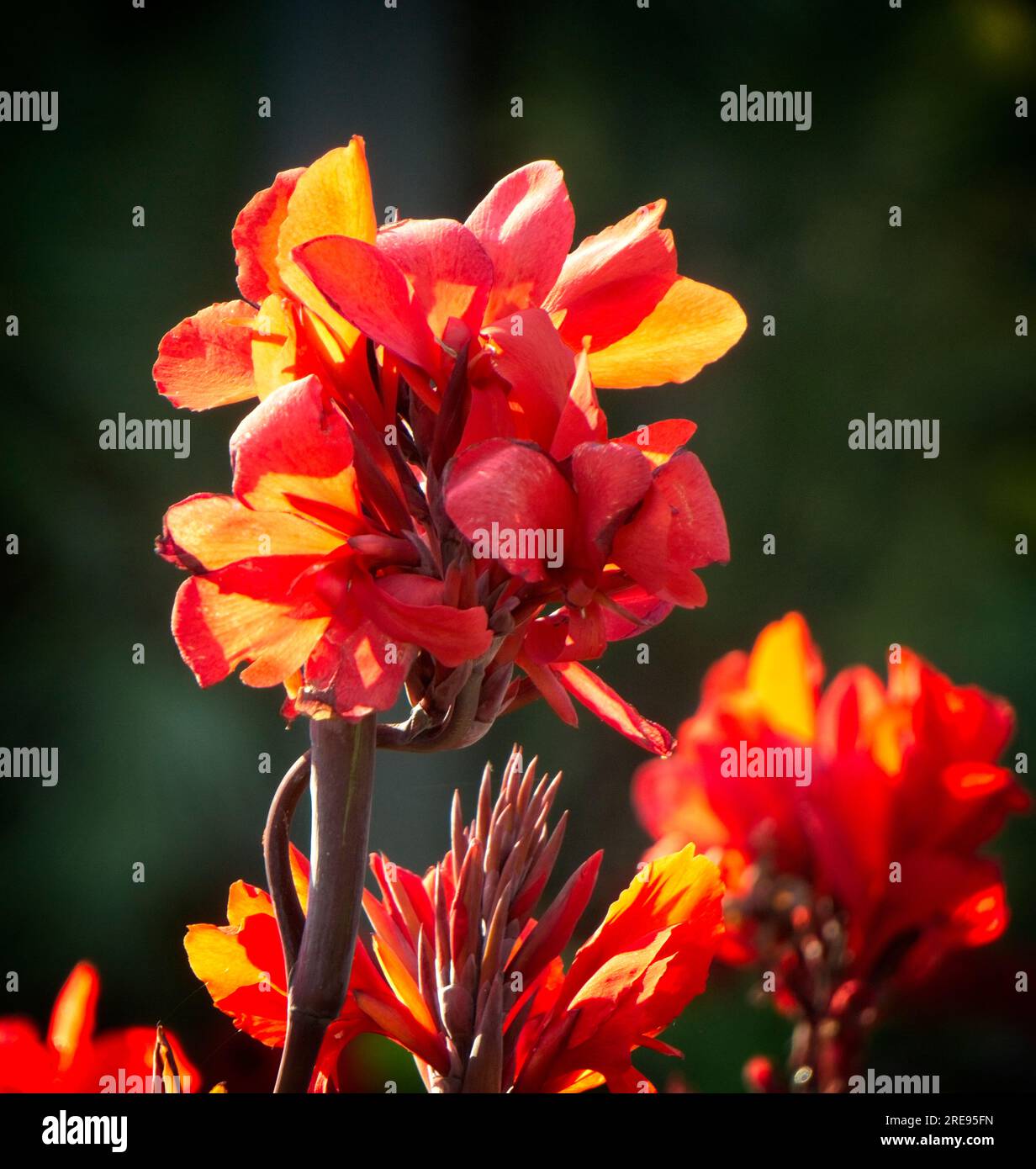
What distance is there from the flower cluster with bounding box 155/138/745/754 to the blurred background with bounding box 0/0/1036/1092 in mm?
506

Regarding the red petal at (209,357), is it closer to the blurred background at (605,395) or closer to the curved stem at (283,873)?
the curved stem at (283,873)

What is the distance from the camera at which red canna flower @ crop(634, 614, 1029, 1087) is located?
0.64 m

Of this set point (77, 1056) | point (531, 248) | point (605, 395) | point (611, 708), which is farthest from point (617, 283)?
point (605, 395)

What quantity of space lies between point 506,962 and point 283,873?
78mm

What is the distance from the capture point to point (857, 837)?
672mm

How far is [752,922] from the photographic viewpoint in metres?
0.67

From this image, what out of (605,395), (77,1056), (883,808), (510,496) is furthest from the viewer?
(605,395)

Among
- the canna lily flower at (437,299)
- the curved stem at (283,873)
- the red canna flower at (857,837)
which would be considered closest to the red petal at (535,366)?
the canna lily flower at (437,299)

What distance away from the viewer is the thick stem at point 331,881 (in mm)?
329

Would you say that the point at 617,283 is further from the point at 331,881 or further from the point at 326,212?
the point at 331,881
